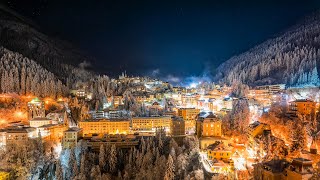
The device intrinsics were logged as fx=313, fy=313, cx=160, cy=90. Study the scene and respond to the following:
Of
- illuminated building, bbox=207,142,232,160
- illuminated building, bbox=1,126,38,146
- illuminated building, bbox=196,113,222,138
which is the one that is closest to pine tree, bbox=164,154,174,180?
illuminated building, bbox=207,142,232,160

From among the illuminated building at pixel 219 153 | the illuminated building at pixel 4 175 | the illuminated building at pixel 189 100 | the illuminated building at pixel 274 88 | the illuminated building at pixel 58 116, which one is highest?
the illuminated building at pixel 274 88

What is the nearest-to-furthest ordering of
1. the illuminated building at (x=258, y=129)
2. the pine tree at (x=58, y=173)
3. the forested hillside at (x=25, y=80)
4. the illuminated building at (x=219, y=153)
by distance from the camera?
1. the illuminated building at (x=219, y=153)
2. the pine tree at (x=58, y=173)
3. the illuminated building at (x=258, y=129)
4. the forested hillside at (x=25, y=80)

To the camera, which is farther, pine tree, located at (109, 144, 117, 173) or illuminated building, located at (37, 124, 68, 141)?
illuminated building, located at (37, 124, 68, 141)

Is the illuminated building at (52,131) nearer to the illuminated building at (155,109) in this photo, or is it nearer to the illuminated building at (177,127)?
the illuminated building at (155,109)

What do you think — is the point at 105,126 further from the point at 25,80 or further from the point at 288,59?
the point at 288,59

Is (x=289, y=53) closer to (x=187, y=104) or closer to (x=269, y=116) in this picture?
(x=187, y=104)

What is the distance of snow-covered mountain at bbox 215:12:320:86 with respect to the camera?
49.7m

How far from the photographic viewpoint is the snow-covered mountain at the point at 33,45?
64.7 meters

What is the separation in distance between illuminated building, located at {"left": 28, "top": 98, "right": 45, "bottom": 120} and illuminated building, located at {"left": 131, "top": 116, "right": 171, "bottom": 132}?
12770 millimetres

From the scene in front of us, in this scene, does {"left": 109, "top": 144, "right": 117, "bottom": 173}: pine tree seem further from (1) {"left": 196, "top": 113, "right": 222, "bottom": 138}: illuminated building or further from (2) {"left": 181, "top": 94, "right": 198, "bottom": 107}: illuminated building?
(2) {"left": 181, "top": 94, "right": 198, "bottom": 107}: illuminated building

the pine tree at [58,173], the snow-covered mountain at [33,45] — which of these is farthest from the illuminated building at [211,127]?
the snow-covered mountain at [33,45]

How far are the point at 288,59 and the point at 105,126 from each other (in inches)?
1443

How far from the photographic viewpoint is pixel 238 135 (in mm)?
31266

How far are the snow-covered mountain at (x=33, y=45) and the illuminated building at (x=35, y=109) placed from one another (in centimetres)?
1685
